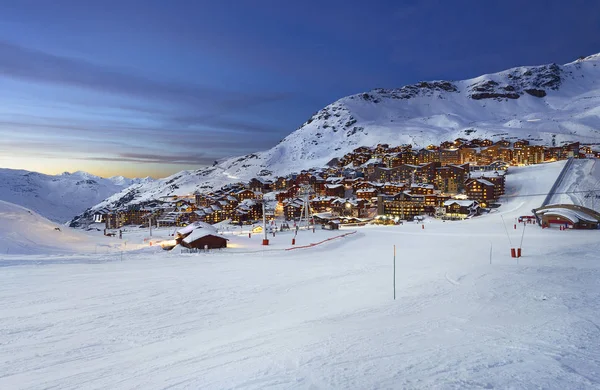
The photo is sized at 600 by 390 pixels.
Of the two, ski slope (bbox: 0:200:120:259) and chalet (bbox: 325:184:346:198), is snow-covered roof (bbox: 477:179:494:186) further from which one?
ski slope (bbox: 0:200:120:259)

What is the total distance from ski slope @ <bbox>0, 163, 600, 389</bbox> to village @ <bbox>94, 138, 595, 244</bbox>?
3239cm

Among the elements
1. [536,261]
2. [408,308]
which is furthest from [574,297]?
[536,261]

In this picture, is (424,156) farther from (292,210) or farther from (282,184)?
(292,210)

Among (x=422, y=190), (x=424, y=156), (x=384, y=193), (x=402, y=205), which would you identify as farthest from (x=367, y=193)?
(x=424, y=156)

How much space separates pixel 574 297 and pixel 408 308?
5.22 m

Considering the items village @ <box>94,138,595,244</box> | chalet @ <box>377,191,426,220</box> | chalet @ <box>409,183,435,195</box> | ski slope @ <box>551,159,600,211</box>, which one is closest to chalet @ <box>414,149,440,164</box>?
village @ <box>94,138,595,244</box>

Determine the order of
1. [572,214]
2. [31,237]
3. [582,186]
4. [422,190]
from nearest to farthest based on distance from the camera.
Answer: [31,237]
[572,214]
[582,186]
[422,190]

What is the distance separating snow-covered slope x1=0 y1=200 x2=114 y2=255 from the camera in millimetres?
23712

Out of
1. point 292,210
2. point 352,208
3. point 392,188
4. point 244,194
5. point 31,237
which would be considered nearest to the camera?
point 31,237

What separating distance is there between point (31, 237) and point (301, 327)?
27.3 metres

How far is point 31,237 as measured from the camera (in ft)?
87.0

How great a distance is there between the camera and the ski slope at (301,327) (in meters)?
5.58

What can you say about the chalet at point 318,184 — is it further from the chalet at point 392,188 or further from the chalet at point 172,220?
the chalet at point 172,220

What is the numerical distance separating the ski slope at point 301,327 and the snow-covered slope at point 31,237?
879 cm
